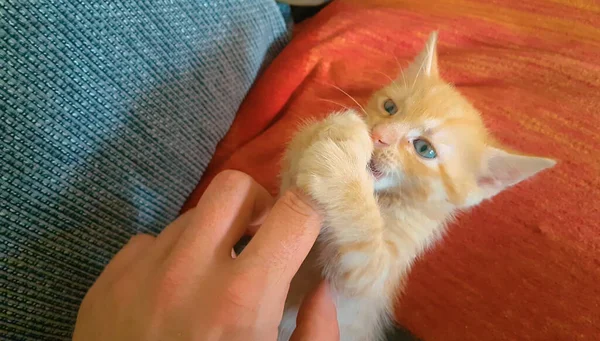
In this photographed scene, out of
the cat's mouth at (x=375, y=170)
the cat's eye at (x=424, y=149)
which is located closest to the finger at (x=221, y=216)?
the cat's mouth at (x=375, y=170)

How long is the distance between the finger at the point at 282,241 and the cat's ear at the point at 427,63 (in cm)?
55

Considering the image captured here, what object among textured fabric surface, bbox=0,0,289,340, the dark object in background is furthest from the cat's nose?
the dark object in background

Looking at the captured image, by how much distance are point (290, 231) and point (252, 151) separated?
539 mm

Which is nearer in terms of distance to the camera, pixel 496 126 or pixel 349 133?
pixel 349 133

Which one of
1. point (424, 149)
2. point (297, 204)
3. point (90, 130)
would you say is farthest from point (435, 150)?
point (90, 130)

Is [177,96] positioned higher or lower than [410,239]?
higher

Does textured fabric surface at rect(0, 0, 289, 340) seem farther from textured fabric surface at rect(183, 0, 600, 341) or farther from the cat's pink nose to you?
the cat's pink nose

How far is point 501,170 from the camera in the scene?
81 cm

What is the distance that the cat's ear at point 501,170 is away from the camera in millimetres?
726

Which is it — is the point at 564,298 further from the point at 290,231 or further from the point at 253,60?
the point at 253,60

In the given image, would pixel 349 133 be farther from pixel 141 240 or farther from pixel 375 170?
pixel 141 240

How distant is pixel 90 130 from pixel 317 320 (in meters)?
0.52

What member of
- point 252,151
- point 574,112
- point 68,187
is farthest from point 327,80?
point 68,187

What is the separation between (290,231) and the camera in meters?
0.52
